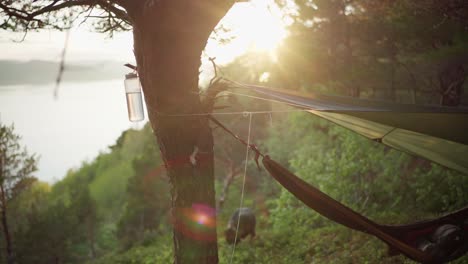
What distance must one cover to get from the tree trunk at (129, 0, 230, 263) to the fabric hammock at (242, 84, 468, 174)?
526 millimetres

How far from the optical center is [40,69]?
2.13m

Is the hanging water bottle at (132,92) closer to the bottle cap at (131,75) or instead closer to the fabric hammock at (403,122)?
the bottle cap at (131,75)

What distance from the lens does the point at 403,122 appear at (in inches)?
88.1

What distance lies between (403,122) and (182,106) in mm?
1292

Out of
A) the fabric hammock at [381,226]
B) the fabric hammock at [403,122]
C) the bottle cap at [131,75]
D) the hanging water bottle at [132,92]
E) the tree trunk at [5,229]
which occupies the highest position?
the bottle cap at [131,75]

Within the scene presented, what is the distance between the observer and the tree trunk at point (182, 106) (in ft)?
8.05

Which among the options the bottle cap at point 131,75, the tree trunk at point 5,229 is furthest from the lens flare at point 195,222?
the tree trunk at point 5,229

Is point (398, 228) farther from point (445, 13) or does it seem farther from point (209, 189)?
point (445, 13)

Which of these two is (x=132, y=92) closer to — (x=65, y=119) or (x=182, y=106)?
(x=182, y=106)

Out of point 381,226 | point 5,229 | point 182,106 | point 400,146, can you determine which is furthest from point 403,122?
point 5,229

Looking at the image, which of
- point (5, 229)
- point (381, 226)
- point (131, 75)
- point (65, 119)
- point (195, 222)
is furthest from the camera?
point (65, 119)

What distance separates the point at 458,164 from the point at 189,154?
6.23 ft

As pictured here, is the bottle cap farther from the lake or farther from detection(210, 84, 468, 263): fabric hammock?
detection(210, 84, 468, 263): fabric hammock

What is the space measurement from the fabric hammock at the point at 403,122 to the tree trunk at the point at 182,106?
1.72ft
